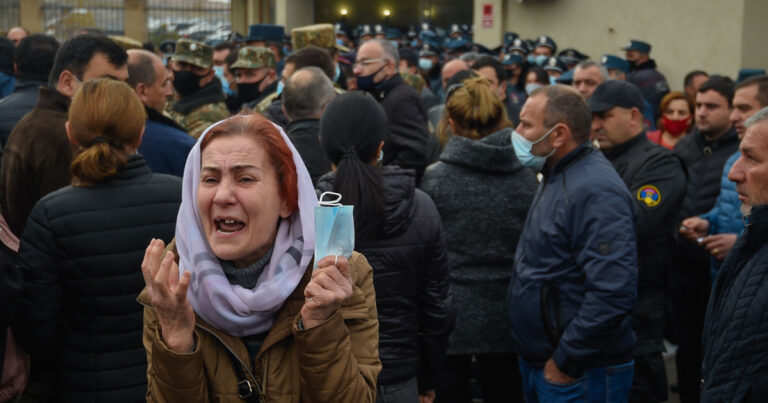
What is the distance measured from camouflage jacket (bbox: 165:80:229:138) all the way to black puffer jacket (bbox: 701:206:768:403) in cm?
437

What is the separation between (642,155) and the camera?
5.09 m

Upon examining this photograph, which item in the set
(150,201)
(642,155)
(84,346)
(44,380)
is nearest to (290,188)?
(150,201)

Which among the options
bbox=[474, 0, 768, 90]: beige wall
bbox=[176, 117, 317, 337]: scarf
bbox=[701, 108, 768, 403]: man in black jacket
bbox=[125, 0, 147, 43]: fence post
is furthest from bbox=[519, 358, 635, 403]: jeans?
bbox=[125, 0, 147, 43]: fence post

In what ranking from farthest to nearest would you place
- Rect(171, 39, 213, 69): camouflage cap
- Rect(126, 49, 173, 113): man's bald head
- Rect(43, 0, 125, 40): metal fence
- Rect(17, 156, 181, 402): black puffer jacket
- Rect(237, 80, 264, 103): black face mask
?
1. Rect(43, 0, 125, 40): metal fence
2. Rect(237, 80, 264, 103): black face mask
3. Rect(171, 39, 213, 69): camouflage cap
4. Rect(126, 49, 173, 113): man's bald head
5. Rect(17, 156, 181, 402): black puffer jacket

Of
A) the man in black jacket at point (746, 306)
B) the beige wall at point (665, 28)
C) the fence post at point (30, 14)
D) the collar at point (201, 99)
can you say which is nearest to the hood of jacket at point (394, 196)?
the man in black jacket at point (746, 306)

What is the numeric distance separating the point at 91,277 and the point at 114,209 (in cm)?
28

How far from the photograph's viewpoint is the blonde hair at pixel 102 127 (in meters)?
3.27

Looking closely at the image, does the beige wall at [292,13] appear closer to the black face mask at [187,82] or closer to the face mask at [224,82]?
the face mask at [224,82]

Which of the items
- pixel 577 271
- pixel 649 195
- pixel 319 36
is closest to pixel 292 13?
pixel 319 36

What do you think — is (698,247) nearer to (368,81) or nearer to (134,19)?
(368,81)

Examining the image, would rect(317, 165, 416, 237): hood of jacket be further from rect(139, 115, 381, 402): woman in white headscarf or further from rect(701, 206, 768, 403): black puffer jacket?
rect(701, 206, 768, 403): black puffer jacket

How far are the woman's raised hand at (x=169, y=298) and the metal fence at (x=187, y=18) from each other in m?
24.7

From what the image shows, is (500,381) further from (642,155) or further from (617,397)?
(642,155)

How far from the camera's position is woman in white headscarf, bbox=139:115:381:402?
2.17 meters
